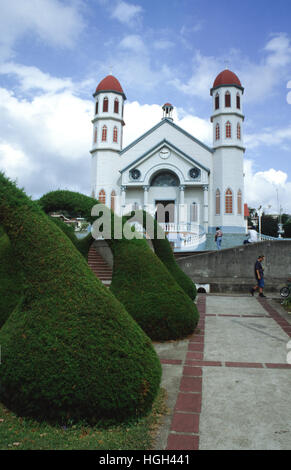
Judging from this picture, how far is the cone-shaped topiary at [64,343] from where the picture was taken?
314 centimetres

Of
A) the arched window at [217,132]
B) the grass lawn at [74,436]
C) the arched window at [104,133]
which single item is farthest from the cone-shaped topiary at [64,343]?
the arched window at [217,132]

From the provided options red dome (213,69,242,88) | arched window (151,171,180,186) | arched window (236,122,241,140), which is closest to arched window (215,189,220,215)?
arched window (151,171,180,186)

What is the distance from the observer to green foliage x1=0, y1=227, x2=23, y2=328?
582cm

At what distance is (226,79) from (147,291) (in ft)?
85.5

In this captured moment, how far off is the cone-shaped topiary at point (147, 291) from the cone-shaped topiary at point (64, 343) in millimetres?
2741

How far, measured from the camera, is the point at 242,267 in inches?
599

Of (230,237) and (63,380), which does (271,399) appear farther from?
(230,237)

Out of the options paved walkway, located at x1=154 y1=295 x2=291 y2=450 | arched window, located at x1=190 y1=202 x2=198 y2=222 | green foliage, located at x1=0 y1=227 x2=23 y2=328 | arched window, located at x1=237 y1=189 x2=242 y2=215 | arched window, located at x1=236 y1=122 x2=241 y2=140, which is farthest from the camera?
arched window, located at x1=236 y1=122 x2=241 y2=140

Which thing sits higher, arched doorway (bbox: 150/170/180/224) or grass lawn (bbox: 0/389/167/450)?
arched doorway (bbox: 150/170/180/224)

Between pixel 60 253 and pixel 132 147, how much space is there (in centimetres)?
2560

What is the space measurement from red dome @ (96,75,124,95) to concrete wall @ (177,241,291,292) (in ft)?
64.6

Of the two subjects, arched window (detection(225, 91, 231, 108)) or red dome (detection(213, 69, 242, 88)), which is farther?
red dome (detection(213, 69, 242, 88))

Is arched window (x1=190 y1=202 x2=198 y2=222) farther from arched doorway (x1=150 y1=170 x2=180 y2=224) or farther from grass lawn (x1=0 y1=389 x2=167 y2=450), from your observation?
grass lawn (x1=0 y1=389 x2=167 y2=450)

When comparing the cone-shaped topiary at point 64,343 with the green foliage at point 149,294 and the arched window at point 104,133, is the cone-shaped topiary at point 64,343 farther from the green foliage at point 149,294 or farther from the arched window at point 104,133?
the arched window at point 104,133
